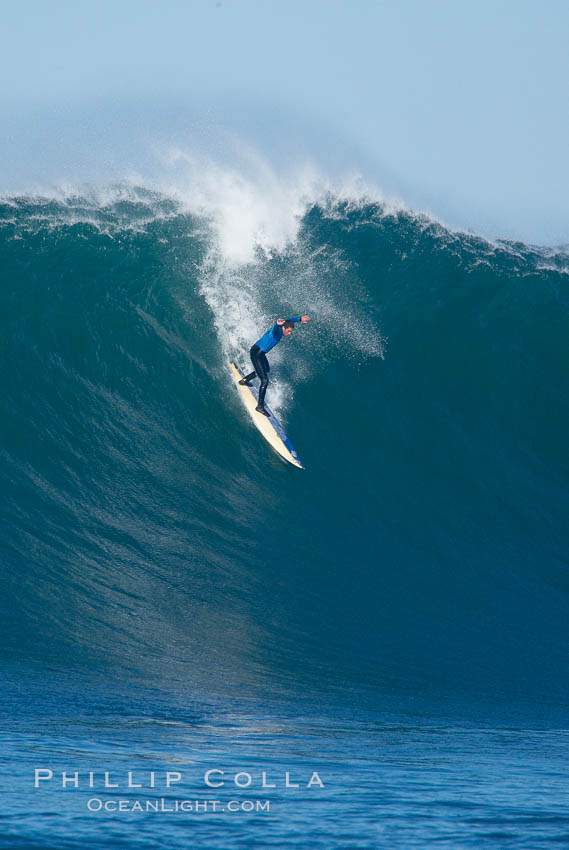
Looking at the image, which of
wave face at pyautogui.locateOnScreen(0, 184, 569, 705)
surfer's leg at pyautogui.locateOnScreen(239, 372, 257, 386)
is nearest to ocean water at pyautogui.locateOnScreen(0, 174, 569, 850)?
Answer: wave face at pyautogui.locateOnScreen(0, 184, 569, 705)

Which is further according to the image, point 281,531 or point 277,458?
point 277,458

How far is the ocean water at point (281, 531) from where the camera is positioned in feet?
15.7

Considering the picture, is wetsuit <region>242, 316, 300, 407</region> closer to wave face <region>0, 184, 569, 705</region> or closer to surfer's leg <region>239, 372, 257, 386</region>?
surfer's leg <region>239, 372, 257, 386</region>

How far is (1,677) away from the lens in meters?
6.26

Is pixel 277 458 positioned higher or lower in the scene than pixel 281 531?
higher

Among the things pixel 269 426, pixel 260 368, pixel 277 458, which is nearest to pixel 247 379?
pixel 260 368

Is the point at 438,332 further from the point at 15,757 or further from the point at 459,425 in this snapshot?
the point at 15,757

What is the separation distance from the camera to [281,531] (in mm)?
9000

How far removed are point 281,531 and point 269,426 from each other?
1.59m

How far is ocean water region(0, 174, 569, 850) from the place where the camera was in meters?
4.79

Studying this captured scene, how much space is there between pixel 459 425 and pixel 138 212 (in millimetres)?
5574

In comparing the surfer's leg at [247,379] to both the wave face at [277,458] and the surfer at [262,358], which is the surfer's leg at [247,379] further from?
the wave face at [277,458]

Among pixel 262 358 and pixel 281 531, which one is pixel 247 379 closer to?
pixel 262 358

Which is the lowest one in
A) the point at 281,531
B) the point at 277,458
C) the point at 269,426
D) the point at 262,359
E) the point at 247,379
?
the point at 281,531
